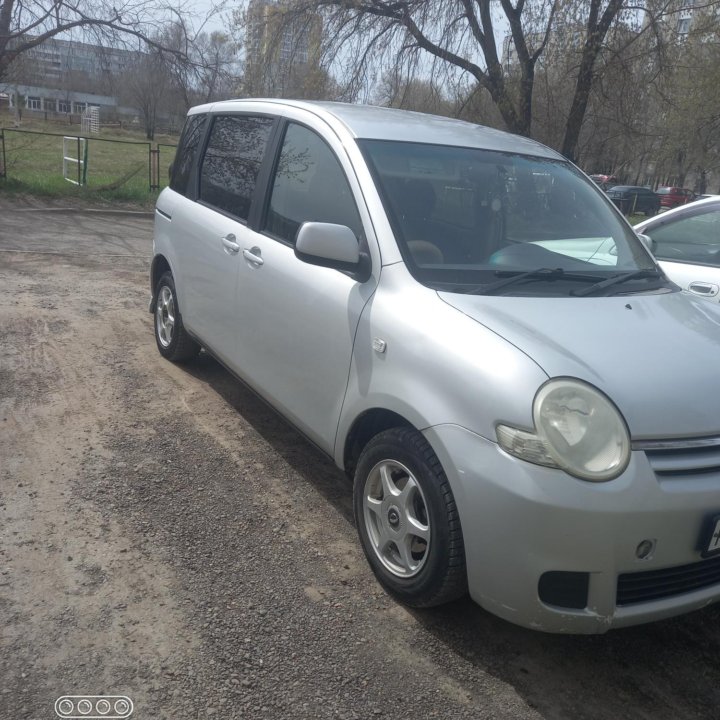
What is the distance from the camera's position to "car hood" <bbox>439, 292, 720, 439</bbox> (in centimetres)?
260

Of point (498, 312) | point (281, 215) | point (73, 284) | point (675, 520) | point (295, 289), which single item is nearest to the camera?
point (675, 520)

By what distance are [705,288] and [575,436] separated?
10.2 feet

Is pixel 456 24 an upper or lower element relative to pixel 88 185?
upper

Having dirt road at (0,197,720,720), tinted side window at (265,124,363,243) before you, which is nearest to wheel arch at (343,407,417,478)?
dirt road at (0,197,720,720)

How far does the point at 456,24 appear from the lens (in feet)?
48.6

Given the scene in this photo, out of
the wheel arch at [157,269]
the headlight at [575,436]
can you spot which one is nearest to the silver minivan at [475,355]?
the headlight at [575,436]

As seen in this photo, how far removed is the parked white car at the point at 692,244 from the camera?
203 inches

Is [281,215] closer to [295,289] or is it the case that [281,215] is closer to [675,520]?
[295,289]

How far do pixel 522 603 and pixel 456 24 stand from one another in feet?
46.9

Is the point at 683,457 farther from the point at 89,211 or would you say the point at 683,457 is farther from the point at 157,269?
the point at 89,211

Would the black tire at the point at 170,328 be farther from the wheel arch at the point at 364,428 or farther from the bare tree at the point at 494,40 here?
the bare tree at the point at 494,40

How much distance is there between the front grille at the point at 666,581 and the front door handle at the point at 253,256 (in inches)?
94.7

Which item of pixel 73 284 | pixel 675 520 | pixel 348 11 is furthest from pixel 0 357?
pixel 348 11

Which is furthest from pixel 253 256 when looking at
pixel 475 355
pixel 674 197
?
pixel 674 197
